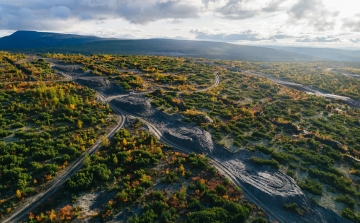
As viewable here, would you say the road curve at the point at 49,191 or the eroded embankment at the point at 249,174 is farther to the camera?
the eroded embankment at the point at 249,174

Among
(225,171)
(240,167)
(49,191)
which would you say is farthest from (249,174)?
(49,191)

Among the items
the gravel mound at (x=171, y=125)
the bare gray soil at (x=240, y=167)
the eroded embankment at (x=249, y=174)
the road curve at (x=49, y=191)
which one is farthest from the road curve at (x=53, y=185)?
the eroded embankment at (x=249, y=174)

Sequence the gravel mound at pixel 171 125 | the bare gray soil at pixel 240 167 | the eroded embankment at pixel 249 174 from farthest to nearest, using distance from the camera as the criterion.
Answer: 1. the gravel mound at pixel 171 125
2. the bare gray soil at pixel 240 167
3. the eroded embankment at pixel 249 174

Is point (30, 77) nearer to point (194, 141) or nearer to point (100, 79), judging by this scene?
point (100, 79)

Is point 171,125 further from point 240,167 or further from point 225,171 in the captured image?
point 240,167

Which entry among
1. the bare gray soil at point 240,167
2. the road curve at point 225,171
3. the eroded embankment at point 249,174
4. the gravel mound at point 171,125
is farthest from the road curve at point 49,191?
the eroded embankment at point 249,174

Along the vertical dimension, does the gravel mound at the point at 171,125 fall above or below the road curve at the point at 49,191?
above

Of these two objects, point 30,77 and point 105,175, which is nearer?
point 105,175

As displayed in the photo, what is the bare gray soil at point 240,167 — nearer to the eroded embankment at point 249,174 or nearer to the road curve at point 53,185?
the eroded embankment at point 249,174

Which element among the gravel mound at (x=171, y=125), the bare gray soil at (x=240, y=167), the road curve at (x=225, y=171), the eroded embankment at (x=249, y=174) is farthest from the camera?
the gravel mound at (x=171, y=125)

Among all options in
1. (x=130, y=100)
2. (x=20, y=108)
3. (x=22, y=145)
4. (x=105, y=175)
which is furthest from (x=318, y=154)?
(x=20, y=108)

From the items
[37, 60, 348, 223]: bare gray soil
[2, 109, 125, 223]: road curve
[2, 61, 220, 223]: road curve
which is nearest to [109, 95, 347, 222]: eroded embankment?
[37, 60, 348, 223]: bare gray soil
